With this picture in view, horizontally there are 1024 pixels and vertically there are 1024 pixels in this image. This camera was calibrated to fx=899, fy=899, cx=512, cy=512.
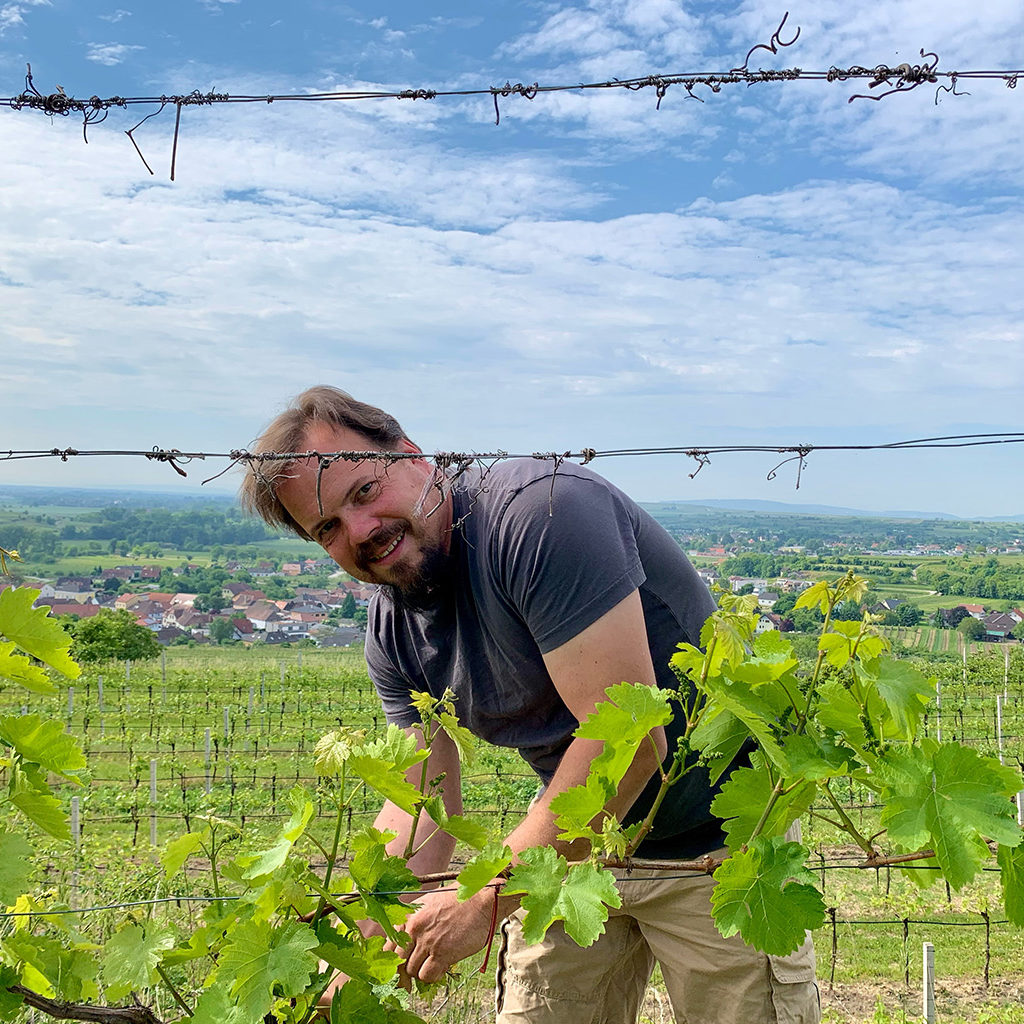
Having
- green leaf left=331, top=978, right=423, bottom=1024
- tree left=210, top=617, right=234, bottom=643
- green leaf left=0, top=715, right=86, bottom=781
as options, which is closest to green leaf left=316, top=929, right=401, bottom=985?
green leaf left=331, top=978, right=423, bottom=1024

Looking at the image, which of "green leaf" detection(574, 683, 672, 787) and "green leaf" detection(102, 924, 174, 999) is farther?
"green leaf" detection(102, 924, 174, 999)

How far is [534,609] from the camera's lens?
76.6 inches

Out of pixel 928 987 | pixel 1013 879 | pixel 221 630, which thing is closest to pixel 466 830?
pixel 1013 879

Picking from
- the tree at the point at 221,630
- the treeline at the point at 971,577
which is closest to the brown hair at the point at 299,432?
the treeline at the point at 971,577

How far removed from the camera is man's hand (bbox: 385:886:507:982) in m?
1.80

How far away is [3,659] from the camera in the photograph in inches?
52.2

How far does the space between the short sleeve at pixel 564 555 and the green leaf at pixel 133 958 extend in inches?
35.7

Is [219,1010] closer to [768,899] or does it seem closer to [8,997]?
[8,997]

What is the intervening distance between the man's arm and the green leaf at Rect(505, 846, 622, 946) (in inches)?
21.6

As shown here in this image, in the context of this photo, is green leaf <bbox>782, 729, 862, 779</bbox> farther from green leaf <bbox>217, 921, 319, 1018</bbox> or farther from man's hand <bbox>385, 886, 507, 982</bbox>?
man's hand <bbox>385, 886, 507, 982</bbox>

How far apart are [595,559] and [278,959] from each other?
969mm

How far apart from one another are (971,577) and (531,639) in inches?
882

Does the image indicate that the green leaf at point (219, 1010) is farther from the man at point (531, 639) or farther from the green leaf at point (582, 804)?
the man at point (531, 639)

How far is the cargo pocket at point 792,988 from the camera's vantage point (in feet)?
7.39
